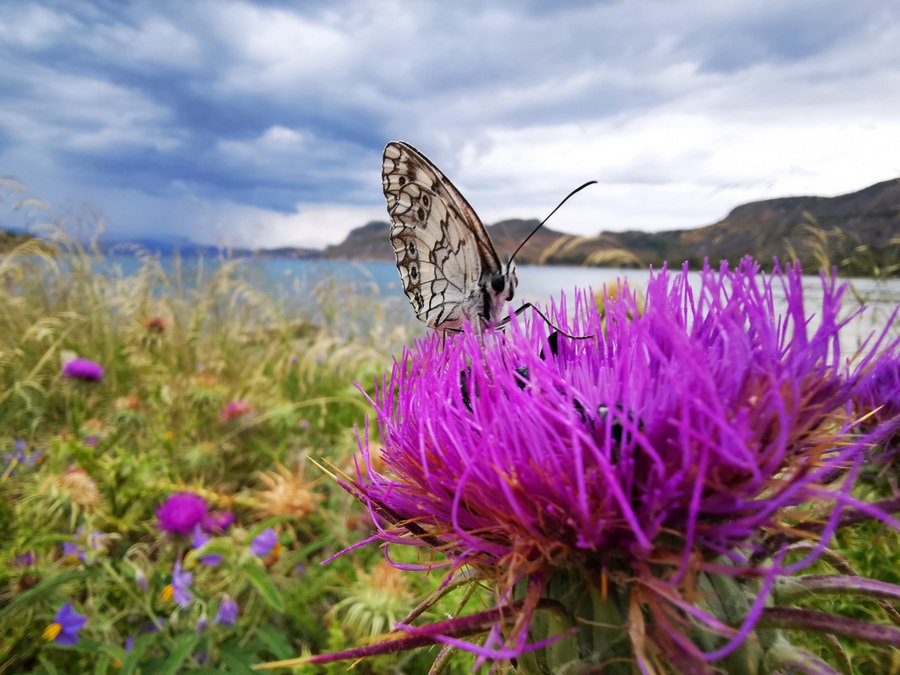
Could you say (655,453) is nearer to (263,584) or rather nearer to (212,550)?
(263,584)

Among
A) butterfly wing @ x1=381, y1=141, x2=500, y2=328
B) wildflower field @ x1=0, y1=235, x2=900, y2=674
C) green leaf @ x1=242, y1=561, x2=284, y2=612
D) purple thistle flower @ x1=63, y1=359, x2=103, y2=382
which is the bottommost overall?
green leaf @ x1=242, y1=561, x2=284, y2=612

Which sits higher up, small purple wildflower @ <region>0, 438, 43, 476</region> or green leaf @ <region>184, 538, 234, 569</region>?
green leaf @ <region>184, 538, 234, 569</region>

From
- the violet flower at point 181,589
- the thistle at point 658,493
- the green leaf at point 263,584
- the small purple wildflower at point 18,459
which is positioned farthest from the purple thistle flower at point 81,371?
the thistle at point 658,493

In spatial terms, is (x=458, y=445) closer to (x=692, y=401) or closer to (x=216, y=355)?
(x=692, y=401)

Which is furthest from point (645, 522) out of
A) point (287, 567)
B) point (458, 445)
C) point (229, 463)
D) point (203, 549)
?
point (229, 463)

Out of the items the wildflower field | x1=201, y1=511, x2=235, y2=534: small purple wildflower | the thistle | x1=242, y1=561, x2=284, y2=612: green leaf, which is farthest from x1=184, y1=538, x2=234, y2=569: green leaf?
the thistle

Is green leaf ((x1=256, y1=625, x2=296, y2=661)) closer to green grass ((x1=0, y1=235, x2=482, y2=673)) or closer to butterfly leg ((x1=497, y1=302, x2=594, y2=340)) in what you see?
green grass ((x1=0, y1=235, x2=482, y2=673))
